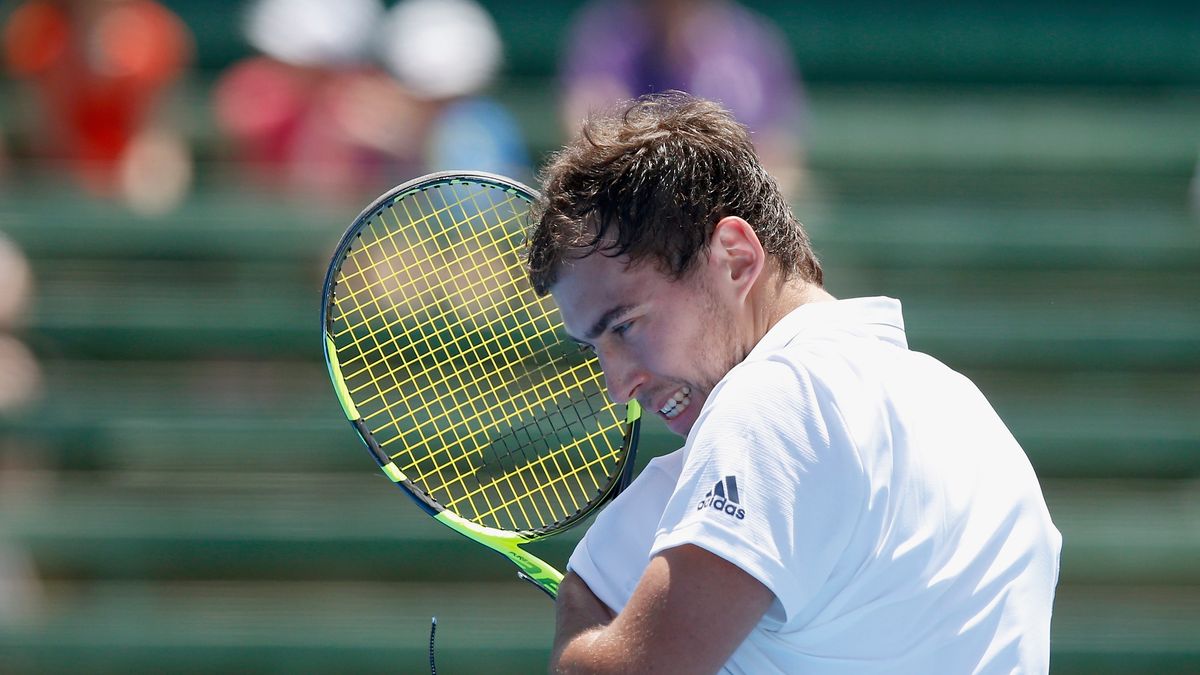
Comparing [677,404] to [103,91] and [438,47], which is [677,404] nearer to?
[438,47]

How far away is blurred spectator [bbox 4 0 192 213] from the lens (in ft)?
20.3

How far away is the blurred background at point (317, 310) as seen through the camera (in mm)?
5922

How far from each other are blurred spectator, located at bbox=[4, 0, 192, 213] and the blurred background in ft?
0.04

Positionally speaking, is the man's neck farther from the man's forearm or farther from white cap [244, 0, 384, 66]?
white cap [244, 0, 384, 66]

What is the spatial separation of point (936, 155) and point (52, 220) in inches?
146

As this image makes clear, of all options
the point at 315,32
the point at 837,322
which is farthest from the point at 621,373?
the point at 315,32

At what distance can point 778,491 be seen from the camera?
186 centimetres

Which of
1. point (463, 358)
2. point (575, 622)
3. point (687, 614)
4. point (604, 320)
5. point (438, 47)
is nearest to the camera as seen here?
point (687, 614)

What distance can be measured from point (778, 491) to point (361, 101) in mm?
4618

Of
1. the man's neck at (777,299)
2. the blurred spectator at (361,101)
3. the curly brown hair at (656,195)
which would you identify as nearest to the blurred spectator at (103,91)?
the blurred spectator at (361,101)

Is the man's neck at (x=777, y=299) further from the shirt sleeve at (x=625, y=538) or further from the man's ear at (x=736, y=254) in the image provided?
the shirt sleeve at (x=625, y=538)

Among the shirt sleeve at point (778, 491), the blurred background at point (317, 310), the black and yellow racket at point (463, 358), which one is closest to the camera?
the shirt sleeve at point (778, 491)

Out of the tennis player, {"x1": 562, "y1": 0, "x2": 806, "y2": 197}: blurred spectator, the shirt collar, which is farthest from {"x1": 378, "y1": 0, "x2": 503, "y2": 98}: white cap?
the shirt collar

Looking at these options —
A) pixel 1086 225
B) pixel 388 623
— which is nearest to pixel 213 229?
pixel 388 623
